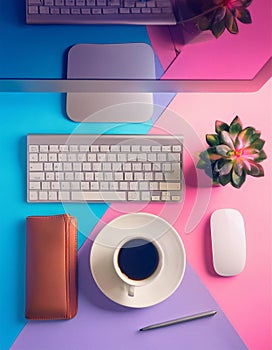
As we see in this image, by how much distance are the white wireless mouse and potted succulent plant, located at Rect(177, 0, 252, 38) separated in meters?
0.30

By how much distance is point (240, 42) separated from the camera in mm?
887

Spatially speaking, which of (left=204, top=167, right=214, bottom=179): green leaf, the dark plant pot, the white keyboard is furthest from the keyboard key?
the dark plant pot

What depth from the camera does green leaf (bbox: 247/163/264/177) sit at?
2.76 feet

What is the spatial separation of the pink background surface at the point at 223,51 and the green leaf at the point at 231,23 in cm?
2

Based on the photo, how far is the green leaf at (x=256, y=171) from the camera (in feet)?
2.76

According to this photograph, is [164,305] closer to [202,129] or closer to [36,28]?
[202,129]

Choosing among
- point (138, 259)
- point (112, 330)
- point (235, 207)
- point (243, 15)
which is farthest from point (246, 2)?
point (112, 330)

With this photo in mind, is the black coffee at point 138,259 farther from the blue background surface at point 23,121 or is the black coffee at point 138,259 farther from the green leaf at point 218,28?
the green leaf at point 218,28

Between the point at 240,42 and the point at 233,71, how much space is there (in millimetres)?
48

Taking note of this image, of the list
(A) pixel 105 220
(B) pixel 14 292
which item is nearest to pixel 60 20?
(A) pixel 105 220

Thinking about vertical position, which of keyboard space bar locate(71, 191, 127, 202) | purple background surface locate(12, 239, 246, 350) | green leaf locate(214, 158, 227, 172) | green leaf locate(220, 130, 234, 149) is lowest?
purple background surface locate(12, 239, 246, 350)

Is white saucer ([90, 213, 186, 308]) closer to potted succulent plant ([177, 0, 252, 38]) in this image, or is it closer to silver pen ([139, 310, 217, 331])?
silver pen ([139, 310, 217, 331])

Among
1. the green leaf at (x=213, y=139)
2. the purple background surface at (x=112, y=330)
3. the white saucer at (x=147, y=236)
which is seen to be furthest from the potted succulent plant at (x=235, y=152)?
the purple background surface at (x=112, y=330)

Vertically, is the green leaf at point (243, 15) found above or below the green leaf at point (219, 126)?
above
